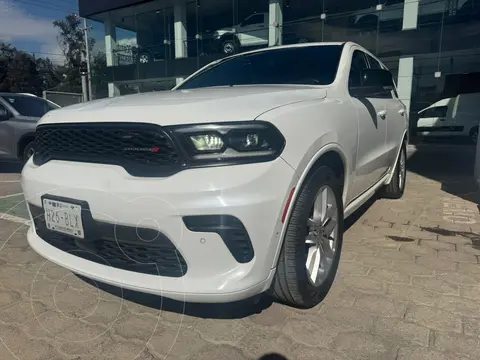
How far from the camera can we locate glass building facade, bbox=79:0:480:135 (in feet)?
39.8

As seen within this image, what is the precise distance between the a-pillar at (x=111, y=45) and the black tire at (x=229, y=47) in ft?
24.9

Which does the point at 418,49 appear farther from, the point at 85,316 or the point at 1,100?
the point at 85,316

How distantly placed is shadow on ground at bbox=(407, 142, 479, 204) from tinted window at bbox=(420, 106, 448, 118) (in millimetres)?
1003

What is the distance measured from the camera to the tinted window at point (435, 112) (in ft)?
42.5

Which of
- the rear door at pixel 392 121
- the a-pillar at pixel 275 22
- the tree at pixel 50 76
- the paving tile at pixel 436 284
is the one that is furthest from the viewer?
the tree at pixel 50 76

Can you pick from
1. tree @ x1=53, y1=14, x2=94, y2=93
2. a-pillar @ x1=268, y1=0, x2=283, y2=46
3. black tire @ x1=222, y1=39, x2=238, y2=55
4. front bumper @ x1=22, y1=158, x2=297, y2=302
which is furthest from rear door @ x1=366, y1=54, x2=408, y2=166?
tree @ x1=53, y1=14, x2=94, y2=93

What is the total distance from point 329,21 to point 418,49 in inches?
128

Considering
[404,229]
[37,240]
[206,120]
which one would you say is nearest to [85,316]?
[37,240]

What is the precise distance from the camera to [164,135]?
5.71ft

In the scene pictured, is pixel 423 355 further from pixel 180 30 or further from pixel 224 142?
pixel 180 30

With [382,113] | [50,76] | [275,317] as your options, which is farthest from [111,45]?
[50,76]

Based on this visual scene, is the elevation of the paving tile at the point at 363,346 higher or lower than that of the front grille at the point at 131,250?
lower

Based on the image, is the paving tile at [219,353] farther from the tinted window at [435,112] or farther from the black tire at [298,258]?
the tinted window at [435,112]

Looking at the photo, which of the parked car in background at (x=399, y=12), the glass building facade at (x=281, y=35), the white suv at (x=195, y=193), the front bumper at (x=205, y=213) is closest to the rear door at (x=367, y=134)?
the white suv at (x=195, y=193)
